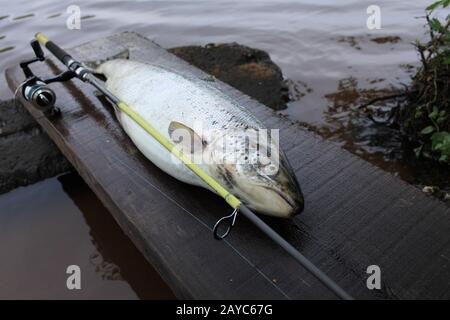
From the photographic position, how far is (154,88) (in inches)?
139

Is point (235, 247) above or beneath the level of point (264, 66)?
beneath

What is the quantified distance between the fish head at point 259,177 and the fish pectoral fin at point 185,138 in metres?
0.15

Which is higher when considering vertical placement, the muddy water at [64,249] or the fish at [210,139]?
the fish at [210,139]

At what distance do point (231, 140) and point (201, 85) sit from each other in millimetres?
928

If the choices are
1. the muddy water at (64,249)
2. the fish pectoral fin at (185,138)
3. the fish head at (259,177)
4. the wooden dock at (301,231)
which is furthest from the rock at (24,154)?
the fish head at (259,177)

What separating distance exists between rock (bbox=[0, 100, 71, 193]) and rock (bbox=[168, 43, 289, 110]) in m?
2.35

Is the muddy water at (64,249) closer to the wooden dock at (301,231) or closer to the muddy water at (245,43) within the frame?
the muddy water at (245,43)

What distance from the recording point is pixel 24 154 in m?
4.42

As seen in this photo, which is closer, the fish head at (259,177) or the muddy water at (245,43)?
the fish head at (259,177)

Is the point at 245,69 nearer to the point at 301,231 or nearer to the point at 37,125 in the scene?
the point at 37,125

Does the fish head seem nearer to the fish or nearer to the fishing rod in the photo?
the fish

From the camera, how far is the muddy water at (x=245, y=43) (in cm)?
→ 358
